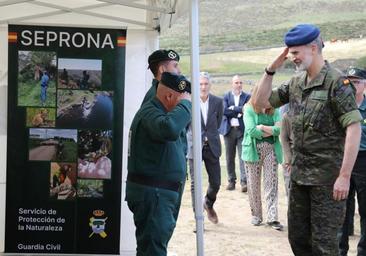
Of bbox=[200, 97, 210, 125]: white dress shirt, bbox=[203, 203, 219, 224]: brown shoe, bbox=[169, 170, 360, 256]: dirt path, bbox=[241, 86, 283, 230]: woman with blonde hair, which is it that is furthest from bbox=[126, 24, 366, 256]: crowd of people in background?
bbox=[203, 203, 219, 224]: brown shoe

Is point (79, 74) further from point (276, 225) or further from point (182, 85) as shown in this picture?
point (276, 225)

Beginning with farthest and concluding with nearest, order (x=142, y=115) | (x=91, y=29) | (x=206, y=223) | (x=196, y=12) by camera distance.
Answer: (x=206, y=223) → (x=91, y=29) → (x=142, y=115) → (x=196, y=12)

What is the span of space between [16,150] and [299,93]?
9.07ft

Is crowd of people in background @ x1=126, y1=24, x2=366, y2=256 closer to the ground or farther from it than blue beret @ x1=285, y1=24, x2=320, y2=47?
closer to the ground

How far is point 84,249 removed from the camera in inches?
219

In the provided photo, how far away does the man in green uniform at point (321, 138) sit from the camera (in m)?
3.78

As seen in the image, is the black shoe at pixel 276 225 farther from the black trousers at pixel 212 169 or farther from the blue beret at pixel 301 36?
the blue beret at pixel 301 36

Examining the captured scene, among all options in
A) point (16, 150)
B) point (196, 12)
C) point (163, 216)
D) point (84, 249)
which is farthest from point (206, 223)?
point (196, 12)

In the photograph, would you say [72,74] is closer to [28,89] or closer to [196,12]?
[28,89]

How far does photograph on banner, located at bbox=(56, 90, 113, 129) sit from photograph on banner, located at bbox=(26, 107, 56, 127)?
0.06m

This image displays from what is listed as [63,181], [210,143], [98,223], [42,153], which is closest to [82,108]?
[42,153]

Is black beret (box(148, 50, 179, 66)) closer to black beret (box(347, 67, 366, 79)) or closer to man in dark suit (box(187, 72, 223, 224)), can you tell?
black beret (box(347, 67, 366, 79))

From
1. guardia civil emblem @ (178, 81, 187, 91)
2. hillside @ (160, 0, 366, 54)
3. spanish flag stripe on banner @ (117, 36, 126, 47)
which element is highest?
hillside @ (160, 0, 366, 54)

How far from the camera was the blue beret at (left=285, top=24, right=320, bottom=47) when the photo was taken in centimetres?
383
